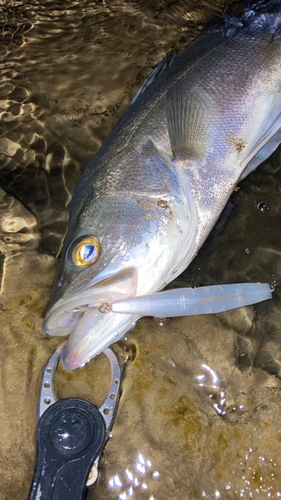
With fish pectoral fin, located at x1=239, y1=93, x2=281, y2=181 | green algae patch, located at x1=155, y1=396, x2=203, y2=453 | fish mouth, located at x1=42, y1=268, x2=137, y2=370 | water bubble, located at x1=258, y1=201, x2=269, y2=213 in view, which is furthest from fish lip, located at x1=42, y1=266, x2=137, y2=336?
water bubble, located at x1=258, y1=201, x2=269, y2=213

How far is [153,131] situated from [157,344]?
157 cm

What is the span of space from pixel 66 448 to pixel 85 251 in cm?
123

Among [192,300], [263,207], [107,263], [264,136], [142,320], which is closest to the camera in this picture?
[107,263]

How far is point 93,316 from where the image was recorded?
2047 mm

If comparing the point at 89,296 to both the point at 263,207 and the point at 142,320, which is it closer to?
the point at 142,320

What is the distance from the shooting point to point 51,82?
3.50 m

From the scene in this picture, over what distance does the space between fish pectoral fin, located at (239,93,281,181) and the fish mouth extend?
4.56 feet

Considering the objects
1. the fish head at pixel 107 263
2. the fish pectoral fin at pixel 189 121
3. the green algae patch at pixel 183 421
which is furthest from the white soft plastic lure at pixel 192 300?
the fish pectoral fin at pixel 189 121

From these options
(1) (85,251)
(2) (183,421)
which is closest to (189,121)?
(1) (85,251)

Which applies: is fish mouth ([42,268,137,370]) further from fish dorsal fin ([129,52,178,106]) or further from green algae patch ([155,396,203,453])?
fish dorsal fin ([129,52,178,106])

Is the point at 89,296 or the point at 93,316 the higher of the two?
the point at 89,296

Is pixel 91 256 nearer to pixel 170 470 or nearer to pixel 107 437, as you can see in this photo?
pixel 107 437

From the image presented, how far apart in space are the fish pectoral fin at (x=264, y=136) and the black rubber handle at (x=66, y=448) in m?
2.13

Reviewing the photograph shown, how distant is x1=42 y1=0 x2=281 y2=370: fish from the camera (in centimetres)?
206
